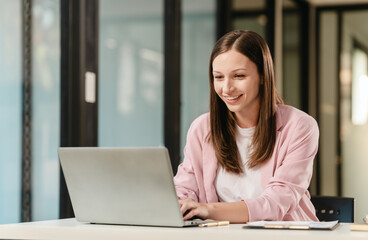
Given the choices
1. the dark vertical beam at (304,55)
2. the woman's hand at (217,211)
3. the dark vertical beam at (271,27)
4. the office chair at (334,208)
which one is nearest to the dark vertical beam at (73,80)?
the office chair at (334,208)

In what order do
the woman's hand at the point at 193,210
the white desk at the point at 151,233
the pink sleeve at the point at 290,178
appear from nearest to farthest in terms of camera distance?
the white desk at the point at 151,233
the woman's hand at the point at 193,210
the pink sleeve at the point at 290,178

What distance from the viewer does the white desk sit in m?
1.41

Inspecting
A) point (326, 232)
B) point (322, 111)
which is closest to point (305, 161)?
point (326, 232)

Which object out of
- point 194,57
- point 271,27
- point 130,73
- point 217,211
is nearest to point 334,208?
point 217,211

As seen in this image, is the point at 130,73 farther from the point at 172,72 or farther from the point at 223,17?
the point at 223,17

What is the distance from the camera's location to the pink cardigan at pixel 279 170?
190 centimetres

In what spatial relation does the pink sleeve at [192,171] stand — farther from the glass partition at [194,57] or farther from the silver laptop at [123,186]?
the glass partition at [194,57]

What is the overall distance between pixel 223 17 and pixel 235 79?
118 inches

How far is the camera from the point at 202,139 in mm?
2195

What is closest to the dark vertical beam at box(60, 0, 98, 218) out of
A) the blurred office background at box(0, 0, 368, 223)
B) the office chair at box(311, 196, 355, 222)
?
the blurred office background at box(0, 0, 368, 223)

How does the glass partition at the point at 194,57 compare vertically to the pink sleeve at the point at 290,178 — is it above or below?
above

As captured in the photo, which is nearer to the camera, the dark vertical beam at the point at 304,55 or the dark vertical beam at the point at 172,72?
the dark vertical beam at the point at 172,72

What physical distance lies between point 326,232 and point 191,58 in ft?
10.3

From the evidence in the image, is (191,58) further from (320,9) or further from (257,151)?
(320,9)
